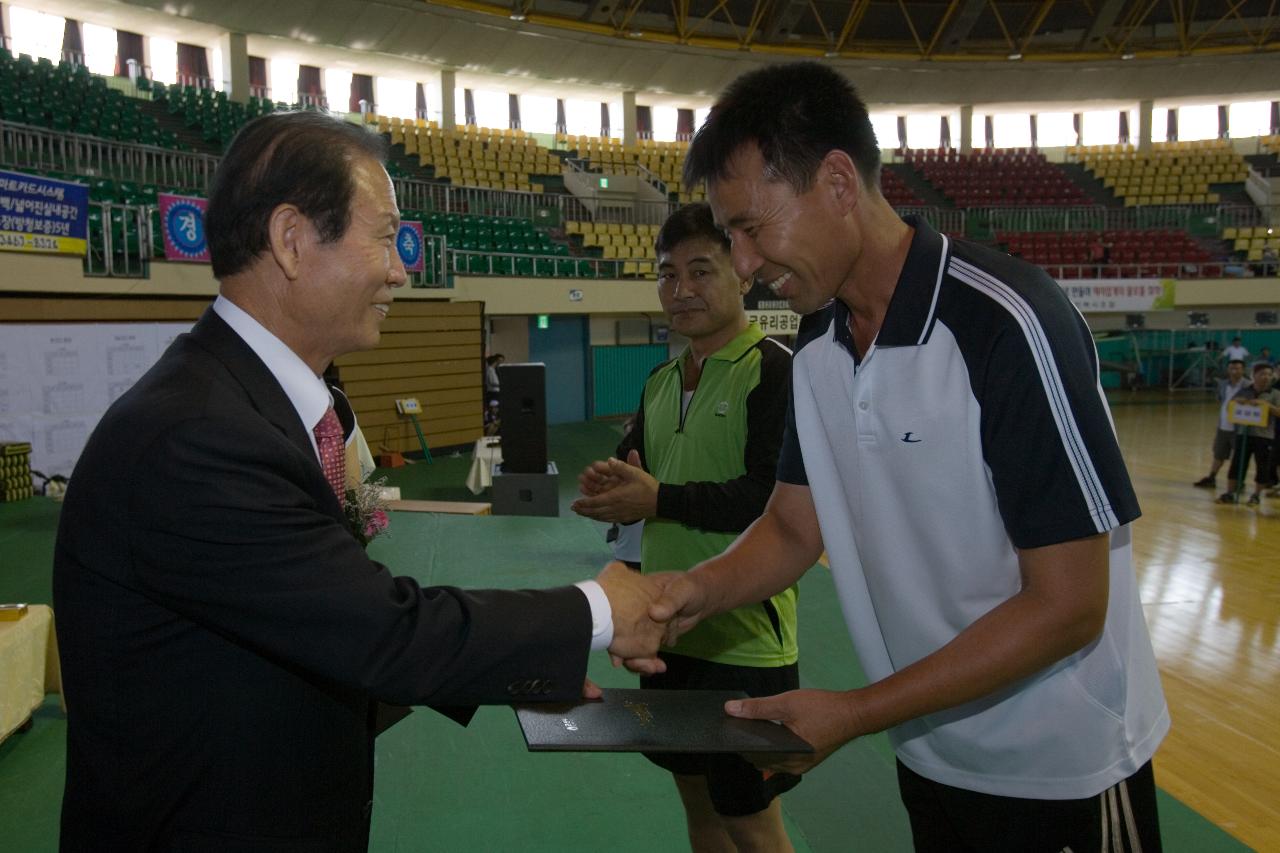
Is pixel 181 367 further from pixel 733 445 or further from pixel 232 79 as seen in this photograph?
pixel 232 79

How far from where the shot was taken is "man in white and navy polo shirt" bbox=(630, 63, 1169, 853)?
4.02ft

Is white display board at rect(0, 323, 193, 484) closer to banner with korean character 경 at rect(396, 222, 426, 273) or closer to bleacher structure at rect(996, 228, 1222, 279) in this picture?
banner with korean character 경 at rect(396, 222, 426, 273)

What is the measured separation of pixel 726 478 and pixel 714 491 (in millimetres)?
195

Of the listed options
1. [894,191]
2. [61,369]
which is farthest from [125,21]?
[894,191]

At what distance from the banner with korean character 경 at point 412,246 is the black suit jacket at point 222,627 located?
12.4 metres

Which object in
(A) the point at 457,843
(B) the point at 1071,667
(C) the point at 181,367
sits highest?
(C) the point at 181,367

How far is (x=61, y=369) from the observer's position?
31.9ft

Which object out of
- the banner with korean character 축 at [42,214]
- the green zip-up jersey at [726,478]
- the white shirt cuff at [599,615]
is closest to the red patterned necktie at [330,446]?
the white shirt cuff at [599,615]

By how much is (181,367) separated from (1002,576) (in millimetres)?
1199

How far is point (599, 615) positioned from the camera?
55.6 inches

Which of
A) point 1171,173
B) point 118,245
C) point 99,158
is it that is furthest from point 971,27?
point 118,245

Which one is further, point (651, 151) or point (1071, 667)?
point (651, 151)

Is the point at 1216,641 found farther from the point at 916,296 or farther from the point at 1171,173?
the point at 1171,173

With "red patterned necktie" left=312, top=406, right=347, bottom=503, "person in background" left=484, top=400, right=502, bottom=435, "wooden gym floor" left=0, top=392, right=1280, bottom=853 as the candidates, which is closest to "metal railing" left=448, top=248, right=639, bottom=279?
"person in background" left=484, top=400, right=502, bottom=435
